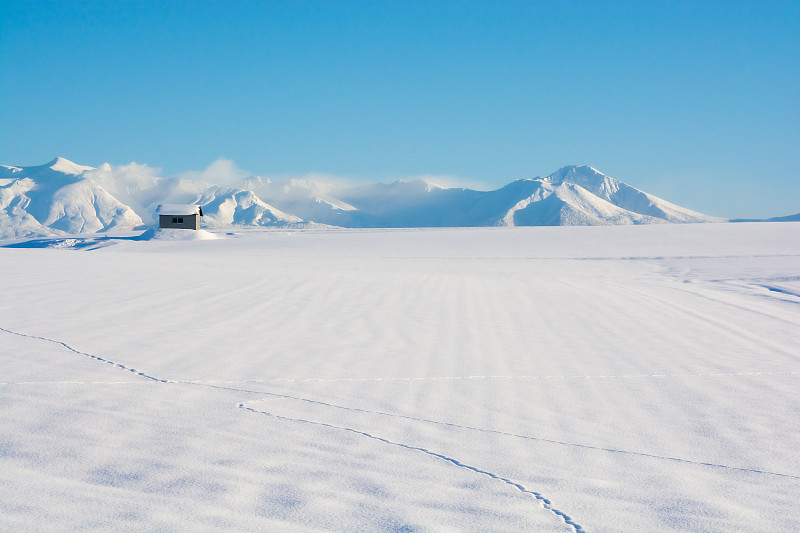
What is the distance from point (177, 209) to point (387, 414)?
43.5 m

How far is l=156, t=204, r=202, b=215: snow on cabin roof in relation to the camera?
43.5 meters

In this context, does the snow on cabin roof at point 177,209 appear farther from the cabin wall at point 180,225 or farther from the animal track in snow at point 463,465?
the animal track in snow at point 463,465

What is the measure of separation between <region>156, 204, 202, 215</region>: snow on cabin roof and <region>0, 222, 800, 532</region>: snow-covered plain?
35945 millimetres

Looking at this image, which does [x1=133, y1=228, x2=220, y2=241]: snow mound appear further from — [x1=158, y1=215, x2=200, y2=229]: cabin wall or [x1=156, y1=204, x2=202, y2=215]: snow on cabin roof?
[x1=156, y1=204, x2=202, y2=215]: snow on cabin roof

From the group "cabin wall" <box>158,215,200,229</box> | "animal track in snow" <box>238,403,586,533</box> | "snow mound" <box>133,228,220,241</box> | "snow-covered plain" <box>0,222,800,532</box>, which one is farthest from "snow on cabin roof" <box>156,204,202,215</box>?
"animal track in snow" <box>238,403,586,533</box>

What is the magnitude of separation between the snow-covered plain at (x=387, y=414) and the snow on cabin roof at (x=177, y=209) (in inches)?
1415

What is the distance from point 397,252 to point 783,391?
24008 mm

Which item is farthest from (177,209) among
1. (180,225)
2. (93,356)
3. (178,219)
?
(93,356)

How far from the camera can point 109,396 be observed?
3865 millimetres

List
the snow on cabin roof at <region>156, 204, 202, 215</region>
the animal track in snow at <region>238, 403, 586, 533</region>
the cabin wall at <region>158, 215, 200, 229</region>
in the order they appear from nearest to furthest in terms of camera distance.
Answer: the animal track in snow at <region>238, 403, 586, 533</region>
the cabin wall at <region>158, 215, 200, 229</region>
the snow on cabin roof at <region>156, 204, 202, 215</region>

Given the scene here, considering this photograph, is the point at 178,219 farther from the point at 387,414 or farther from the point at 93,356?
the point at 387,414

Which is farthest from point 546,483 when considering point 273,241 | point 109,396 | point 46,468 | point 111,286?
point 273,241

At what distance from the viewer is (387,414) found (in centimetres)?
385

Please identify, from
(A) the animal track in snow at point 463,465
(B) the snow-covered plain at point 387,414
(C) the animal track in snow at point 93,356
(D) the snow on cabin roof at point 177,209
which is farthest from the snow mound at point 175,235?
(A) the animal track in snow at point 463,465
